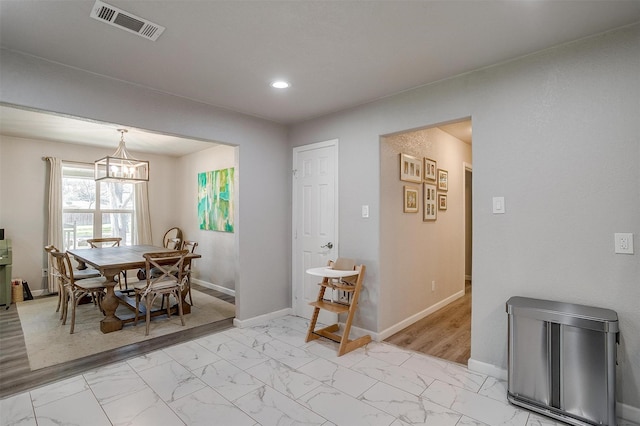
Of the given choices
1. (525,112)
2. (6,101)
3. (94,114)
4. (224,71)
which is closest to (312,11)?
(224,71)

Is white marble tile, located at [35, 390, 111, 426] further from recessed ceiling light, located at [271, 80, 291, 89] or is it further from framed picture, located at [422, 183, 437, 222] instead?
framed picture, located at [422, 183, 437, 222]

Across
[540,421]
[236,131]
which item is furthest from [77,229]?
[540,421]

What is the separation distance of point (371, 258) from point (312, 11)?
225cm

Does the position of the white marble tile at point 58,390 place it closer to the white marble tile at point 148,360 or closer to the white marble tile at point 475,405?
the white marble tile at point 148,360

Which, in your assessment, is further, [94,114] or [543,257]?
[94,114]

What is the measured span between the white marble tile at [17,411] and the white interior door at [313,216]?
247 cm

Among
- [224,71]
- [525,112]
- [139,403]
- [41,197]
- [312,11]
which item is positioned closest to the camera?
[312,11]

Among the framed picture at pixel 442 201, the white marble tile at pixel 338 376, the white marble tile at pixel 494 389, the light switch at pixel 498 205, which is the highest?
the framed picture at pixel 442 201

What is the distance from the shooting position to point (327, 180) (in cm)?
368

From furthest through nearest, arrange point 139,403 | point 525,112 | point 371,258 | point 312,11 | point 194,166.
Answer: point 194,166, point 371,258, point 525,112, point 139,403, point 312,11

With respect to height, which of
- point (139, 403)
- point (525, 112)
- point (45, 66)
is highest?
point (45, 66)

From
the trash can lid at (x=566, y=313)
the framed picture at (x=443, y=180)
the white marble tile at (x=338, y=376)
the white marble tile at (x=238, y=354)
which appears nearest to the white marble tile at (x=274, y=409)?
the white marble tile at (x=338, y=376)

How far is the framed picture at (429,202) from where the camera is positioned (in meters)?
3.97

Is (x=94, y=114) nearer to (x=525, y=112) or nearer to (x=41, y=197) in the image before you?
(x=525, y=112)
